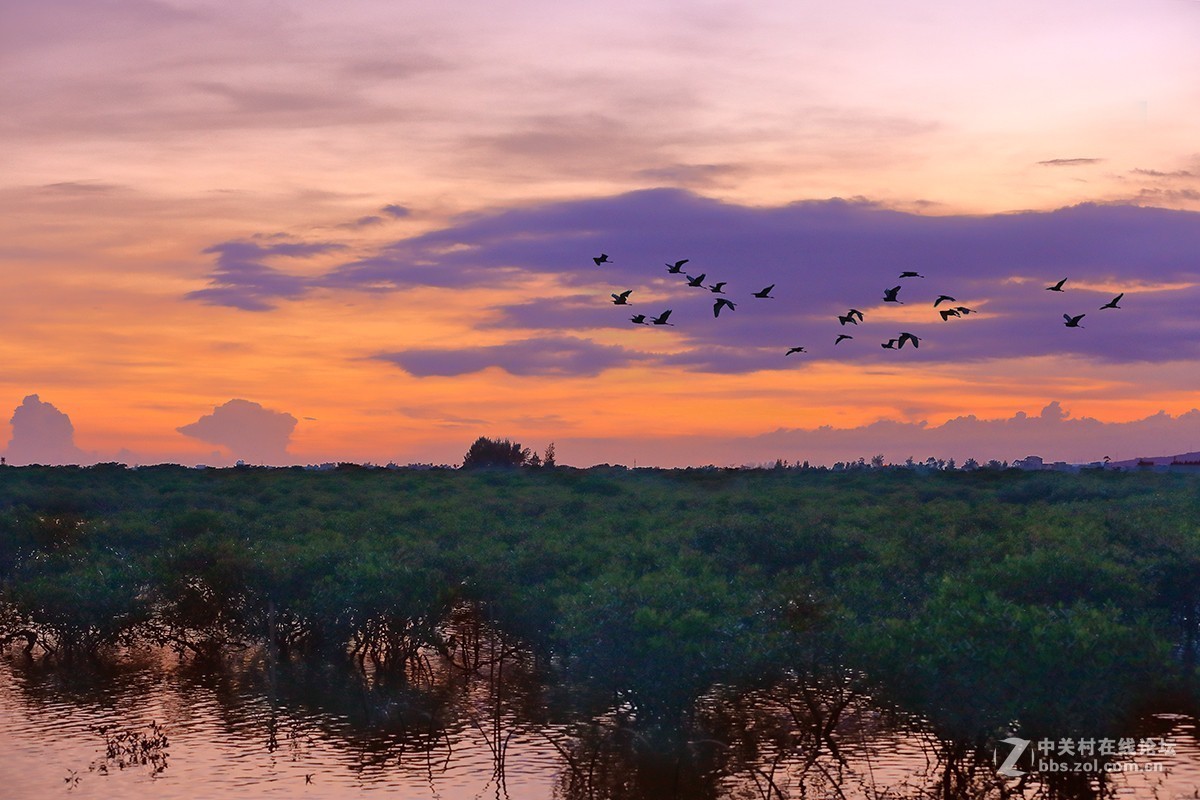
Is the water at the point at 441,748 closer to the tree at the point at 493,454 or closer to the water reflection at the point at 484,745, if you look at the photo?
the water reflection at the point at 484,745

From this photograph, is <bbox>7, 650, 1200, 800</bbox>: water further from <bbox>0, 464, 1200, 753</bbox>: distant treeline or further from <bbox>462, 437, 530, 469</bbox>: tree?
<bbox>462, 437, 530, 469</bbox>: tree

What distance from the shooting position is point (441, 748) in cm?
3141

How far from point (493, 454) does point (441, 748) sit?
487ft

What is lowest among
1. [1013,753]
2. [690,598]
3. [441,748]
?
[441,748]

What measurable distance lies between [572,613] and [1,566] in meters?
35.9

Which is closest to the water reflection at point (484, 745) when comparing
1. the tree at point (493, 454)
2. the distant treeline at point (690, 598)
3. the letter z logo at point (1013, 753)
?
the letter z logo at point (1013, 753)

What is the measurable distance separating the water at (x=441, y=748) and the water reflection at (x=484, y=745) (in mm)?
66

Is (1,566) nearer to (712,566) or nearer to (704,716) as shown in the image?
(712,566)

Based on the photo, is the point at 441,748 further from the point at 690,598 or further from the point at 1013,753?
the point at 1013,753

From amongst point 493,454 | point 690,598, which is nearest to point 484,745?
point 690,598

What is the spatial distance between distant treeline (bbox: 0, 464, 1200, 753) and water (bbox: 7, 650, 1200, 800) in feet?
4.83

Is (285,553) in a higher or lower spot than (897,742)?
higher

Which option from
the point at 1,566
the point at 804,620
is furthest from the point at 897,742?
the point at 1,566

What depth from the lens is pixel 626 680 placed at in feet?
97.6
